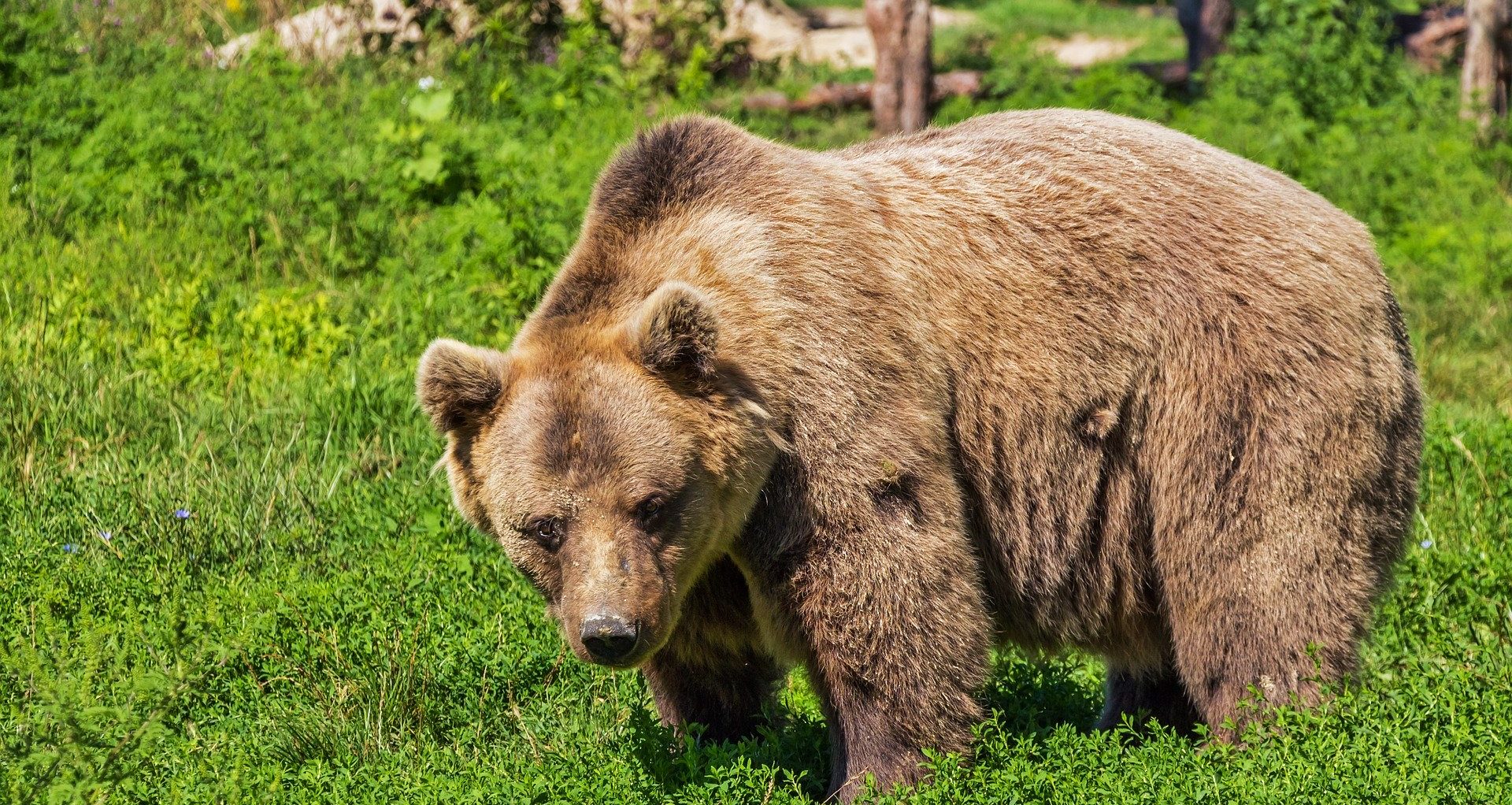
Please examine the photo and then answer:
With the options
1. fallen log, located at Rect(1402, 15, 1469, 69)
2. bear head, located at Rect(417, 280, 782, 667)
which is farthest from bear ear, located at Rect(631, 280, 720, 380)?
fallen log, located at Rect(1402, 15, 1469, 69)

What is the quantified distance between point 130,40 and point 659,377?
332 inches

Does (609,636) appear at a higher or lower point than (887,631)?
higher

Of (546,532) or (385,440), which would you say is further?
(385,440)

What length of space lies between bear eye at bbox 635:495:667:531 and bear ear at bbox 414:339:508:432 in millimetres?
552

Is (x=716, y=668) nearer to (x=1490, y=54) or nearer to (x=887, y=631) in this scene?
(x=887, y=631)

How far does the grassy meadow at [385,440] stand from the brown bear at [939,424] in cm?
38

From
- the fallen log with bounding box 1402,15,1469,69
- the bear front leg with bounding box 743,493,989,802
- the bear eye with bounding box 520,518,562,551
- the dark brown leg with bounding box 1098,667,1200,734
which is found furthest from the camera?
the fallen log with bounding box 1402,15,1469,69

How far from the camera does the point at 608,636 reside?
4.16 m

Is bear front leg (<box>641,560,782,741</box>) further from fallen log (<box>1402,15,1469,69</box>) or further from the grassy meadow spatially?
fallen log (<box>1402,15,1469,69</box>)

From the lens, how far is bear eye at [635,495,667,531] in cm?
432

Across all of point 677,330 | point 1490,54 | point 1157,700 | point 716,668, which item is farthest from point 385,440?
point 1490,54

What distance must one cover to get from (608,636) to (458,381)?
848 mm

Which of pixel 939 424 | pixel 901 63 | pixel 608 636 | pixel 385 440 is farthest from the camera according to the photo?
pixel 901 63

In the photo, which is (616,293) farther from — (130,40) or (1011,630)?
(130,40)
